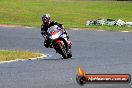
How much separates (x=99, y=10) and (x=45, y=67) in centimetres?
4794

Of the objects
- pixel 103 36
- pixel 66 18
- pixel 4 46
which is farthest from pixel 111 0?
pixel 4 46

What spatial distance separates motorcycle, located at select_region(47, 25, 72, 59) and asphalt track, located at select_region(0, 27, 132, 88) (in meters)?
0.35

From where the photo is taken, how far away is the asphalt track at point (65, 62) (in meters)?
12.0

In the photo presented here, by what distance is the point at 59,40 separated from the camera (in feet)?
64.8

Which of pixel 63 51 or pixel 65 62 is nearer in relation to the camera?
pixel 65 62

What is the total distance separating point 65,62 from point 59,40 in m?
2.04

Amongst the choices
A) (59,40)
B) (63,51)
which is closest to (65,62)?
(63,51)

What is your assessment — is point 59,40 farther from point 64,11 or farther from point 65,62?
point 64,11

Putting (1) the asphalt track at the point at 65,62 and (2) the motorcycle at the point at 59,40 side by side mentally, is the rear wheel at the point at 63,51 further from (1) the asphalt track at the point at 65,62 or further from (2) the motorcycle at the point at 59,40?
(1) the asphalt track at the point at 65,62

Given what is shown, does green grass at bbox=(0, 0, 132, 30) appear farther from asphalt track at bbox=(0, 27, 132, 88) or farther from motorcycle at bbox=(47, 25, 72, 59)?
motorcycle at bbox=(47, 25, 72, 59)

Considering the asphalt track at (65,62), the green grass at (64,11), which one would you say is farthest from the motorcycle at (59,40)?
the green grass at (64,11)

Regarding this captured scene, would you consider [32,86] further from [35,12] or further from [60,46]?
[35,12]

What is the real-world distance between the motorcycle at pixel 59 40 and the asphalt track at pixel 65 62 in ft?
1.15

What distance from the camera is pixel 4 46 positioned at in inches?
1049
